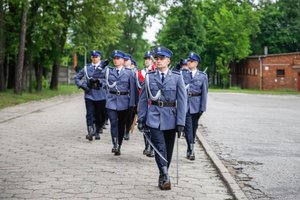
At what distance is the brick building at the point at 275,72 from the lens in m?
63.0

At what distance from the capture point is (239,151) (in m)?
11.7

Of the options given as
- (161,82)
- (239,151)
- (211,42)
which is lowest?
(239,151)

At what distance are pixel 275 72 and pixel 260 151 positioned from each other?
54746 millimetres

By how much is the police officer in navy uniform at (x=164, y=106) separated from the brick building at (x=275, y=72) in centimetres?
5666

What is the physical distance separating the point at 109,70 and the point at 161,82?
11.6 ft

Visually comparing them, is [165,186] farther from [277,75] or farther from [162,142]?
[277,75]

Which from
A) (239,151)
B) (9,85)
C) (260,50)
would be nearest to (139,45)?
(260,50)

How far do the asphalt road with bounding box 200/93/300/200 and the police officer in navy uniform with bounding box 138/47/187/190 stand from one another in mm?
1268

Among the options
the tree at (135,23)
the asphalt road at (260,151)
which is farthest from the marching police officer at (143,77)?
the tree at (135,23)

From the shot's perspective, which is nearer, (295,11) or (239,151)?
(239,151)

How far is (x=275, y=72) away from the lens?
64938mm

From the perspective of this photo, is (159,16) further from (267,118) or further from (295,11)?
(267,118)

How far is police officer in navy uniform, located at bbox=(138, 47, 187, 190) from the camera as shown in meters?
7.82

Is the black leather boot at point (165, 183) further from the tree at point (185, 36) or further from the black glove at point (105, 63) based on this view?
the tree at point (185, 36)
